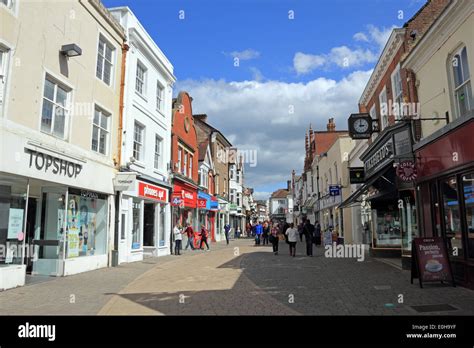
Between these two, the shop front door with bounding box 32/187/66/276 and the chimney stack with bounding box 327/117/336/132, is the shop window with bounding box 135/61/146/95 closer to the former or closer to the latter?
the shop front door with bounding box 32/187/66/276

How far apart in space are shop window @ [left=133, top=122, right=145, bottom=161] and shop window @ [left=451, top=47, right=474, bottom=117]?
1229cm

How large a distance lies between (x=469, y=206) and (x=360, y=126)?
286 inches

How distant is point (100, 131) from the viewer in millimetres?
13906

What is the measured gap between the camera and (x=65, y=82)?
37.9 feet

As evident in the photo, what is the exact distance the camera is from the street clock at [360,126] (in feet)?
50.7

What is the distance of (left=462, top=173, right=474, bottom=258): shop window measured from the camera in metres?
8.64

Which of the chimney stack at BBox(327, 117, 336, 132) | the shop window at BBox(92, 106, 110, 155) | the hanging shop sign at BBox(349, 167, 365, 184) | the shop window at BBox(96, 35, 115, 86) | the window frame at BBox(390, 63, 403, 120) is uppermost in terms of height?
the chimney stack at BBox(327, 117, 336, 132)

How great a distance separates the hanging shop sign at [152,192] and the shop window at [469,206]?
470 inches

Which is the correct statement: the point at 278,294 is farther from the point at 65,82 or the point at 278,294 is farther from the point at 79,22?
the point at 79,22

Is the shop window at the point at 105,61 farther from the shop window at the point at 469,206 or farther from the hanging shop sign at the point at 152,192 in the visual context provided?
the shop window at the point at 469,206

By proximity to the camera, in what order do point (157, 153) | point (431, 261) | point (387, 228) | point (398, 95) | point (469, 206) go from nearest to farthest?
point (431, 261), point (469, 206), point (398, 95), point (387, 228), point (157, 153)

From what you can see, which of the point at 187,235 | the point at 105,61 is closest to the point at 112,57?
the point at 105,61

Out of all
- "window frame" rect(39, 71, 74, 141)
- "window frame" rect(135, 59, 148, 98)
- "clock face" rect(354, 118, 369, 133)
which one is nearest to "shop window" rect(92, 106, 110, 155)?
"window frame" rect(39, 71, 74, 141)

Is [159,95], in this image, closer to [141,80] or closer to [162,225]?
[141,80]
